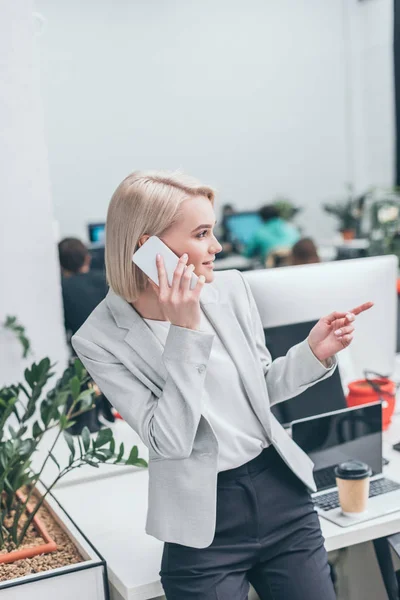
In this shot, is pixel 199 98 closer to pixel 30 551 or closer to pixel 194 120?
pixel 194 120

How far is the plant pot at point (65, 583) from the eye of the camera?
146cm

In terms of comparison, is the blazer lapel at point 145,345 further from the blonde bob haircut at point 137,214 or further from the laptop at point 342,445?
the laptop at point 342,445

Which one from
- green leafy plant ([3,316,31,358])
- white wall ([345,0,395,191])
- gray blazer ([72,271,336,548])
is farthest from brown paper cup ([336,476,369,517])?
white wall ([345,0,395,191])

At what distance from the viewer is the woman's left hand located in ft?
4.85

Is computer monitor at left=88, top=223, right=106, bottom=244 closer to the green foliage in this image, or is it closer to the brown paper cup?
the green foliage

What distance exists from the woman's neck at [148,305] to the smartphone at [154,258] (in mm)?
121

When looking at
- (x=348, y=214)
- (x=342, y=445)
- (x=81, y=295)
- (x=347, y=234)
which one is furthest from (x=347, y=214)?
(x=342, y=445)

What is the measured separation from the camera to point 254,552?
4.64 feet

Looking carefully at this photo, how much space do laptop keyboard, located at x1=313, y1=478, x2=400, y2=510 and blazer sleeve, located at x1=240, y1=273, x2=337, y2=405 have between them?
1.00 ft

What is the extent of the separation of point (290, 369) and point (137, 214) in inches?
18.4

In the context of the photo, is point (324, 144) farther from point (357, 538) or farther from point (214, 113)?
point (357, 538)

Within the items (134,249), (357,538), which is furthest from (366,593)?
(134,249)

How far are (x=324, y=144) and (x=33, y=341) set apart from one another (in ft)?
21.5

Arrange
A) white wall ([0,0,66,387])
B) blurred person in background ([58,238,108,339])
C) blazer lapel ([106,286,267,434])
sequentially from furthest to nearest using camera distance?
blurred person in background ([58,238,108,339]) → white wall ([0,0,66,387]) → blazer lapel ([106,286,267,434])
